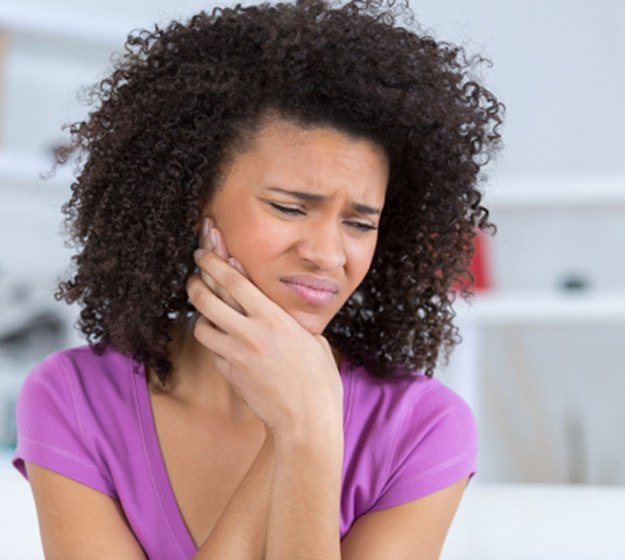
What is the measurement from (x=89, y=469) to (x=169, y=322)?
0.23 metres

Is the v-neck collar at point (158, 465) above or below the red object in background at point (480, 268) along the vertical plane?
below

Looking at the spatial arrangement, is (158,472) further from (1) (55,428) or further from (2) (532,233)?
(2) (532,233)

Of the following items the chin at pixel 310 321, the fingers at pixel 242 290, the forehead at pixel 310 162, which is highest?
the forehead at pixel 310 162

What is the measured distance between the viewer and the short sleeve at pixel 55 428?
1.49 meters

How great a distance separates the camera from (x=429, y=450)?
1.54m

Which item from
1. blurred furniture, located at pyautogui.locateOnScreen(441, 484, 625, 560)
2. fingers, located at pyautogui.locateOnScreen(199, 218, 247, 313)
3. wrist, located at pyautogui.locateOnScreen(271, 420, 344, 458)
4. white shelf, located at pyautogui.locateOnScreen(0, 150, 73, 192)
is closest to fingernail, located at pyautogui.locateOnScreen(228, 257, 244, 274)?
fingers, located at pyautogui.locateOnScreen(199, 218, 247, 313)

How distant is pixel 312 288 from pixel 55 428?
0.41 meters

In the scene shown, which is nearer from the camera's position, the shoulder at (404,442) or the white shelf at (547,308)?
the shoulder at (404,442)

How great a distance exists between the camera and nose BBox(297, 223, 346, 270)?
53.9 inches

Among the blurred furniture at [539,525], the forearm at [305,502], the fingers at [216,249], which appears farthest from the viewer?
the blurred furniture at [539,525]

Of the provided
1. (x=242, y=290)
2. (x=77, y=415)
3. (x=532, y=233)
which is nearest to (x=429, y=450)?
(x=242, y=290)

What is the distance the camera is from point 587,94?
3803mm

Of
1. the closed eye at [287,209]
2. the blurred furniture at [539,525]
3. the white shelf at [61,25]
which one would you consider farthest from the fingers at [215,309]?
the white shelf at [61,25]

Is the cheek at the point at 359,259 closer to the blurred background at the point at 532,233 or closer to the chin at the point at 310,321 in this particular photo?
the chin at the point at 310,321
